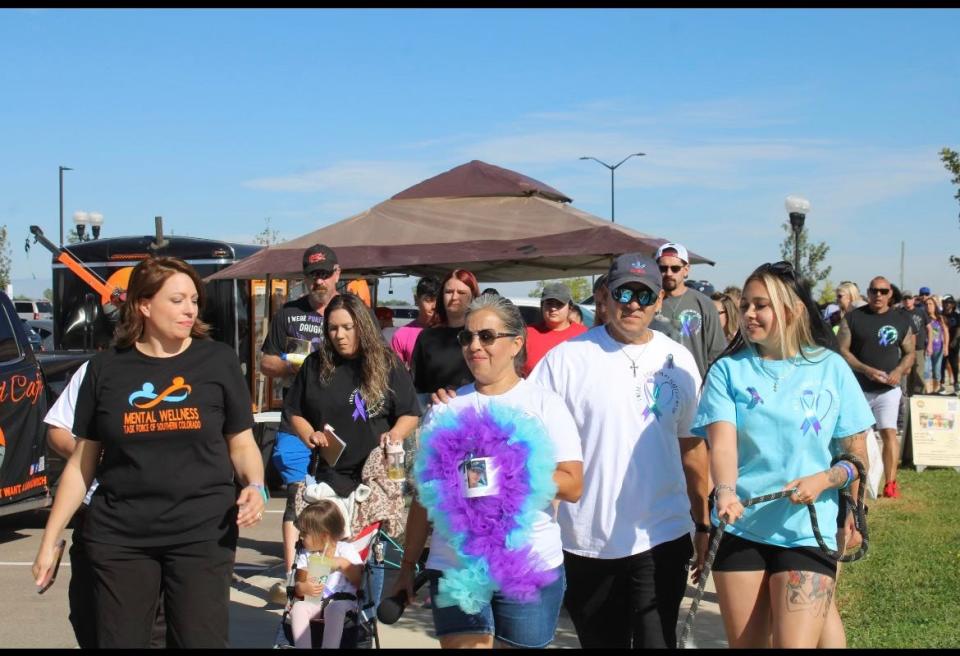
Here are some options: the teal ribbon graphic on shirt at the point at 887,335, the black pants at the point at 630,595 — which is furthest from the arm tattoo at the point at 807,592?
the teal ribbon graphic on shirt at the point at 887,335

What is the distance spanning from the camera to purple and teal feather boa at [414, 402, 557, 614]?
3.77 metres

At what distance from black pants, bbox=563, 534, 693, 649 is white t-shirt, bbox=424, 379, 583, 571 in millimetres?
409

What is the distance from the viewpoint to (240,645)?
6102mm

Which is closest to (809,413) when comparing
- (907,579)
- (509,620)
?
(509,620)

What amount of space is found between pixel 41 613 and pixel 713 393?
474 centimetres

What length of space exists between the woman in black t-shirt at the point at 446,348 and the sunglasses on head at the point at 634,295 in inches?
88.4

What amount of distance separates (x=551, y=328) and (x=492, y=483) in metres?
3.75

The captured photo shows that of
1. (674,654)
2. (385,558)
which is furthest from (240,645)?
(674,654)

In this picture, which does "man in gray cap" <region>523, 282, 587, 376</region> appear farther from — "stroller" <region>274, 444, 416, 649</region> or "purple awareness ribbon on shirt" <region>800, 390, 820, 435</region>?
"purple awareness ribbon on shirt" <region>800, 390, 820, 435</region>

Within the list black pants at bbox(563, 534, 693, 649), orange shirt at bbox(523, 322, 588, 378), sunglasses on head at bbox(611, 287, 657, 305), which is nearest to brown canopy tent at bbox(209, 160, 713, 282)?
orange shirt at bbox(523, 322, 588, 378)

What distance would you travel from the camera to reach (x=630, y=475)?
4.29 metres

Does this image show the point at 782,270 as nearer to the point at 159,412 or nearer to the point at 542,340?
the point at 159,412

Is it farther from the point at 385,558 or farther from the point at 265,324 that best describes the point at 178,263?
the point at 265,324

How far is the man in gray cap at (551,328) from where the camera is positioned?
7294 millimetres
